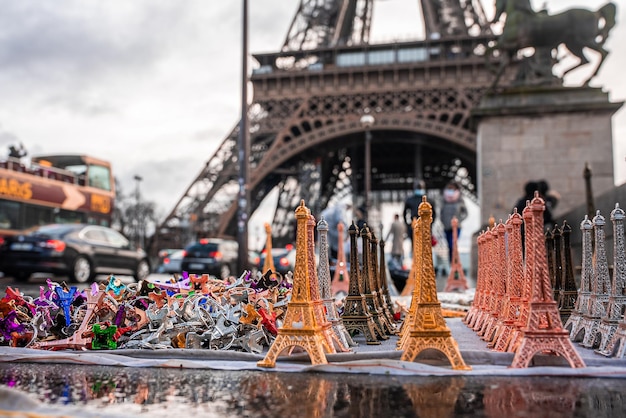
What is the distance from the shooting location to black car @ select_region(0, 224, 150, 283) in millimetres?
15562

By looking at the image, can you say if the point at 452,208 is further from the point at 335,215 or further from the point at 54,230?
the point at 54,230

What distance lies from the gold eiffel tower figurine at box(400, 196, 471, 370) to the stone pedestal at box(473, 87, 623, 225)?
10.3m

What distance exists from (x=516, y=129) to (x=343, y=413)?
41.2 feet

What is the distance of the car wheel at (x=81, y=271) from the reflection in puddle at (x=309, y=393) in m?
12.0

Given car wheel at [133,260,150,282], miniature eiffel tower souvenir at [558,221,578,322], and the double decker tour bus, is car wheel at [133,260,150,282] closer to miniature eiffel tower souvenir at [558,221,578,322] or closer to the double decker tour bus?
the double decker tour bus

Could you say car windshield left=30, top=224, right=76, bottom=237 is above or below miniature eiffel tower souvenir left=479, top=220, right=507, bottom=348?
above

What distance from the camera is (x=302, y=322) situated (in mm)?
4312

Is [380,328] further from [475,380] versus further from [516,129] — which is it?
[516,129]

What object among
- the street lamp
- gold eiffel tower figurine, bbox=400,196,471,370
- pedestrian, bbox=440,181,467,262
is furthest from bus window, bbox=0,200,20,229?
gold eiffel tower figurine, bbox=400,196,471,370

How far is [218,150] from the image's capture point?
38.8 meters

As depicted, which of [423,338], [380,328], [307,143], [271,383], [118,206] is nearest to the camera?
[271,383]

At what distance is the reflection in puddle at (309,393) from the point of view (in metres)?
3.17

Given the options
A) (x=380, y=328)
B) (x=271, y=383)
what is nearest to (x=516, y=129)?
(x=380, y=328)

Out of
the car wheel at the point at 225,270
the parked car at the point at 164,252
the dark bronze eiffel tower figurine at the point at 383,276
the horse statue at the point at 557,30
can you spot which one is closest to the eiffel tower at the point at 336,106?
the parked car at the point at 164,252
